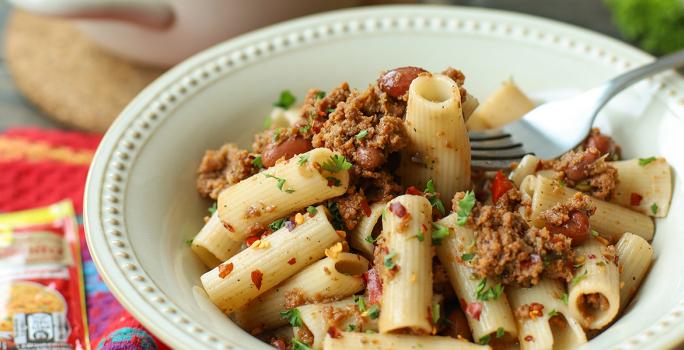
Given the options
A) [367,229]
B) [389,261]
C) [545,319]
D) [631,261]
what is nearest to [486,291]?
[545,319]

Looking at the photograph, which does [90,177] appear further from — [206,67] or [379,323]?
[379,323]

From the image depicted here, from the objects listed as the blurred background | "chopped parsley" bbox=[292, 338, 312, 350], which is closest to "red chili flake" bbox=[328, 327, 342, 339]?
"chopped parsley" bbox=[292, 338, 312, 350]

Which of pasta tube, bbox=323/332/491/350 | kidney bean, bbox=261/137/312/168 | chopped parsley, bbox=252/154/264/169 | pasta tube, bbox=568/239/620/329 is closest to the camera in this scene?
pasta tube, bbox=323/332/491/350

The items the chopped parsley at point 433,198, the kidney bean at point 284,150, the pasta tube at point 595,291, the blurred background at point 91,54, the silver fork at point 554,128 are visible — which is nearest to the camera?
the pasta tube at point 595,291

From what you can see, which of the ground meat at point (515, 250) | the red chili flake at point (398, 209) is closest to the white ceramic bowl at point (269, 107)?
the ground meat at point (515, 250)

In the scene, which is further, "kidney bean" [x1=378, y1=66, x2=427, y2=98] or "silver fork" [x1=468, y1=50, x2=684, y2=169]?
"silver fork" [x1=468, y1=50, x2=684, y2=169]

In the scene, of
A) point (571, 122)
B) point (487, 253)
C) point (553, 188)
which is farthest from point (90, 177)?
point (571, 122)

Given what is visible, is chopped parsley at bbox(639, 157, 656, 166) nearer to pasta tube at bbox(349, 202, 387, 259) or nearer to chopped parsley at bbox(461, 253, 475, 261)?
chopped parsley at bbox(461, 253, 475, 261)

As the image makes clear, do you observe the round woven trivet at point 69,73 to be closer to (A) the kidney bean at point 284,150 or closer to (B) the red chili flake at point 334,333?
(A) the kidney bean at point 284,150

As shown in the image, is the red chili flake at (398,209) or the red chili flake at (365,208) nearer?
the red chili flake at (398,209)
